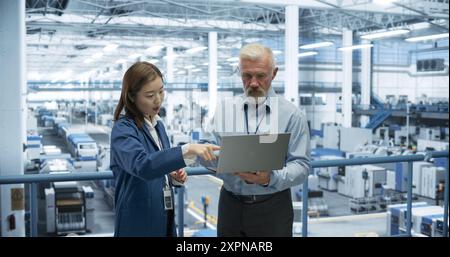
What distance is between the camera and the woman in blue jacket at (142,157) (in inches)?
56.9

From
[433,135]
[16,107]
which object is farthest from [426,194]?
[16,107]

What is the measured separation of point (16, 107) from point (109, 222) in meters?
5.79

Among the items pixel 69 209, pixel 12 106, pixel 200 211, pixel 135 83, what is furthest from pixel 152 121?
pixel 200 211

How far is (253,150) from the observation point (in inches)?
62.5

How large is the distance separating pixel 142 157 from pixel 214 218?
11901 millimetres

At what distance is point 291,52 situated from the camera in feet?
45.6

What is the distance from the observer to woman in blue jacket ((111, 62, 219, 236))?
1.45 meters

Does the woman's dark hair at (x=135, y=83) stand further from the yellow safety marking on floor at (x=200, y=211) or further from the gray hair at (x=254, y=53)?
the yellow safety marking on floor at (x=200, y=211)

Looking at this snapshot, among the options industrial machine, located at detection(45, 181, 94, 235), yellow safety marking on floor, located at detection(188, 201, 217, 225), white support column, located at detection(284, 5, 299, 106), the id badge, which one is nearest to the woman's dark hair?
the id badge


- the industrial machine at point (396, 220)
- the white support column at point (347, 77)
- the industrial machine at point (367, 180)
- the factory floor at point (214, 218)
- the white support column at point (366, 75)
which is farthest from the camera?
the white support column at point (366, 75)

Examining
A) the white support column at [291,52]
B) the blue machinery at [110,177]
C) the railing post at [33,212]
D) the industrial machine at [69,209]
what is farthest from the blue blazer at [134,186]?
the white support column at [291,52]

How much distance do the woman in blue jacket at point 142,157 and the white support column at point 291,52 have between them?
12401 mm
